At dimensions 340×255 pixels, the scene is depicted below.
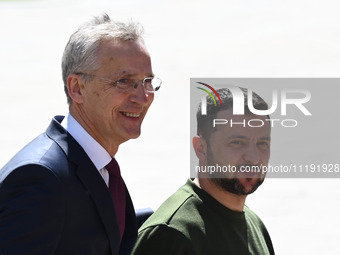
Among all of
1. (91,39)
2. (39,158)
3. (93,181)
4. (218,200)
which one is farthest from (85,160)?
(218,200)

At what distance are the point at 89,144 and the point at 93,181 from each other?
173 mm

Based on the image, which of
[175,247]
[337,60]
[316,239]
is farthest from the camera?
[337,60]

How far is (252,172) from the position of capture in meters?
3.55

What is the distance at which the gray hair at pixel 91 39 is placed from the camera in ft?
9.89

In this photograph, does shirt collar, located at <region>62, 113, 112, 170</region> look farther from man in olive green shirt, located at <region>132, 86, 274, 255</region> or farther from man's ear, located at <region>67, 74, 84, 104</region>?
man in olive green shirt, located at <region>132, 86, 274, 255</region>

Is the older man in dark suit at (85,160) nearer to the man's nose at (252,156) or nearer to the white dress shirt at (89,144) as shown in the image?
the white dress shirt at (89,144)

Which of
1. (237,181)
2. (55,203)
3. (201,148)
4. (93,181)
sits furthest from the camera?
(201,148)

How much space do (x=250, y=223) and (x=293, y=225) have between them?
475cm

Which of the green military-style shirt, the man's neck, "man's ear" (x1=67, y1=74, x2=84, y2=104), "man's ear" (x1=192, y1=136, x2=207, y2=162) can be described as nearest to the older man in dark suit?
"man's ear" (x1=67, y1=74, x2=84, y2=104)

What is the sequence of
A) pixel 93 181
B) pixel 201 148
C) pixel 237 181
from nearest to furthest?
pixel 93 181, pixel 237 181, pixel 201 148

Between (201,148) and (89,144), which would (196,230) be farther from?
(89,144)

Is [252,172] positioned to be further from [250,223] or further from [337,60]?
[337,60]

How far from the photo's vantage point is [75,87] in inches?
121

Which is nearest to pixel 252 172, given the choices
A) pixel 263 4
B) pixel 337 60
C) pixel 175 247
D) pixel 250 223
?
pixel 250 223
